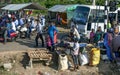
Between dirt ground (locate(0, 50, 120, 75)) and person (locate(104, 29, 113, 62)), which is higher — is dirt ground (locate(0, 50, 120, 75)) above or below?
below

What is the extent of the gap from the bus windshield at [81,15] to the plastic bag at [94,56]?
8.93 metres

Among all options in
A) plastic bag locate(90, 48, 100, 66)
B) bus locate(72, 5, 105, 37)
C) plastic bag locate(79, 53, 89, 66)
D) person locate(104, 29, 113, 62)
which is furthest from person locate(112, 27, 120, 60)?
Result: bus locate(72, 5, 105, 37)

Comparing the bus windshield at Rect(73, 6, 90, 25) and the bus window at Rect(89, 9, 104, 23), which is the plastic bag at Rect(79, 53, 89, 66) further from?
the bus window at Rect(89, 9, 104, 23)

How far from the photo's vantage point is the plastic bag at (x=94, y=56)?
53.9 ft

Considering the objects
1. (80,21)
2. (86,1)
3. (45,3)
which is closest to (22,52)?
(80,21)

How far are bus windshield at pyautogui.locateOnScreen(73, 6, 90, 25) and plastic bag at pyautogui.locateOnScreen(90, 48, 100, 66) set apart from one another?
8929mm

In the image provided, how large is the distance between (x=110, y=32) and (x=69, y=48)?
226cm

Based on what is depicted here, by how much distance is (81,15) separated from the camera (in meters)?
26.1

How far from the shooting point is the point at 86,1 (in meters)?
52.6

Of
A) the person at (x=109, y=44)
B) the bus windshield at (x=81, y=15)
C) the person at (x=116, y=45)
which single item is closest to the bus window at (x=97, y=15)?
the bus windshield at (x=81, y=15)

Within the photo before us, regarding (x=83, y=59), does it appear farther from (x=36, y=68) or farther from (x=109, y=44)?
(x=36, y=68)

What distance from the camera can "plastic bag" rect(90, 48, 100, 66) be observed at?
1644 cm

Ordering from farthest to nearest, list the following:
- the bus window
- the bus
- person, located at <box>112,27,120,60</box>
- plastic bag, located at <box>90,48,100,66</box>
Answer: the bus window, the bus, person, located at <box>112,27,120,60</box>, plastic bag, located at <box>90,48,100,66</box>

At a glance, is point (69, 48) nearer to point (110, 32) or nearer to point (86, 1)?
point (110, 32)
